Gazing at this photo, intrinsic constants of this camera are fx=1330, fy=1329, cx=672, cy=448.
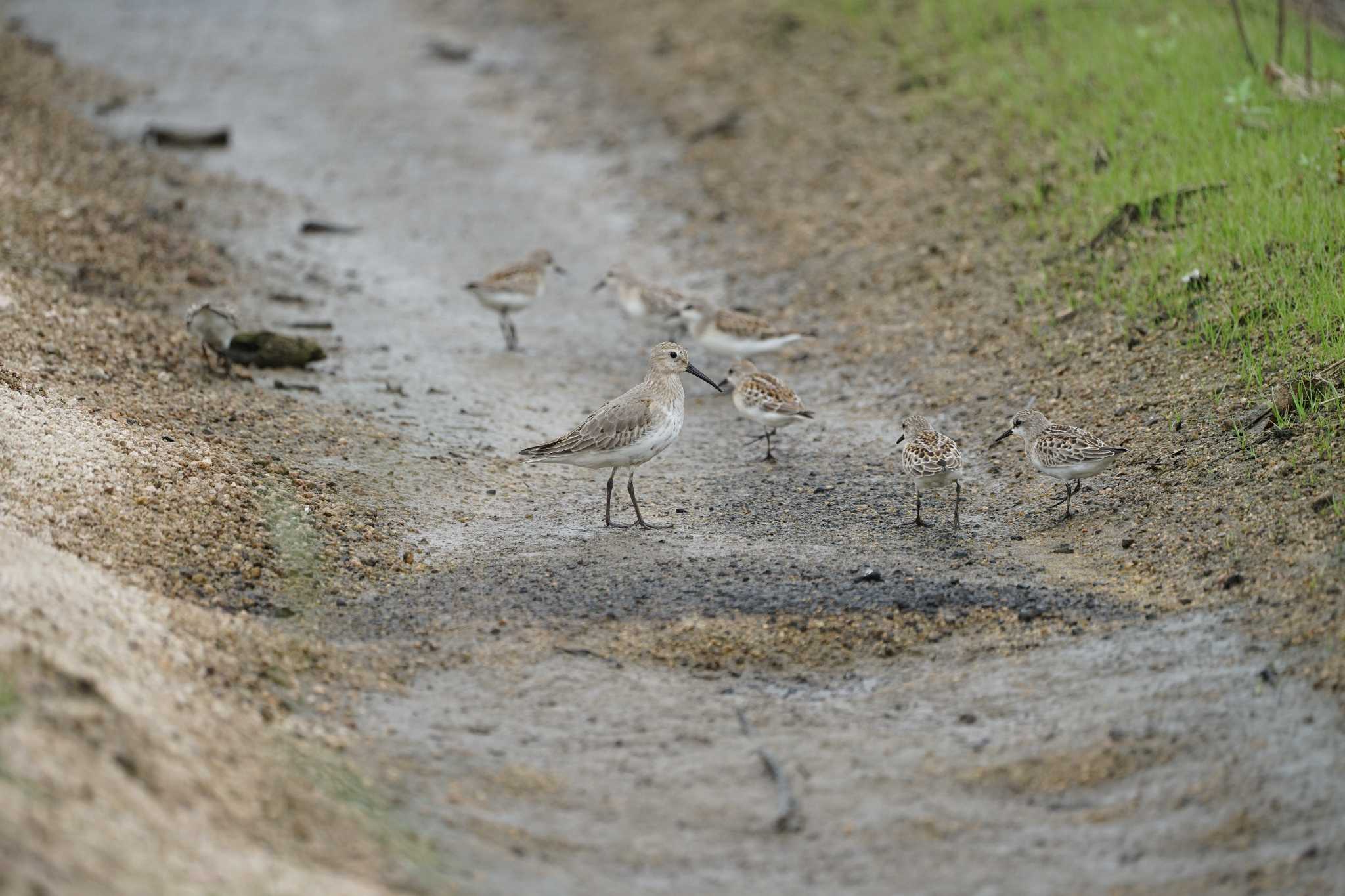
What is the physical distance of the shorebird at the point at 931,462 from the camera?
7.95 m

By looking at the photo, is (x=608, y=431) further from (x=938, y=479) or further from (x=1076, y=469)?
(x=1076, y=469)

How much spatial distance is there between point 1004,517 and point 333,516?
4109 millimetres

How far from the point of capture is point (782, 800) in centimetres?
545

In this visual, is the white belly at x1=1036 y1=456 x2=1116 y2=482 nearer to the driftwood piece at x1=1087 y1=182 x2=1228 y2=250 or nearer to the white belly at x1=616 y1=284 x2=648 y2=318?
the driftwood piece at x1=1087 y1=182 x2=1228 y2=250

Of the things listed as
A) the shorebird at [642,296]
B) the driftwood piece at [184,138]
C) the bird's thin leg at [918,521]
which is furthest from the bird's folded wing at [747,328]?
the driftwood piece at [184,138]

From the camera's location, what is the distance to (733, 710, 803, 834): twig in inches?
211

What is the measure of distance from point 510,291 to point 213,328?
9.44 ft

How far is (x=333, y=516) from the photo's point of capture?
797cm

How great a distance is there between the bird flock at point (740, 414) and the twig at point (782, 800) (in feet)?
9.07

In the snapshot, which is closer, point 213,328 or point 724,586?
point 724,586

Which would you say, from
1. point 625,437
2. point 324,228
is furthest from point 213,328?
point 324,228

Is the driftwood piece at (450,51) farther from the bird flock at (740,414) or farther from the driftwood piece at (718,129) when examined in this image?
the bird flock at (740,414)

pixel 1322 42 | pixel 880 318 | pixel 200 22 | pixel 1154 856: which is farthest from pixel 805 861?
pixel 200 22

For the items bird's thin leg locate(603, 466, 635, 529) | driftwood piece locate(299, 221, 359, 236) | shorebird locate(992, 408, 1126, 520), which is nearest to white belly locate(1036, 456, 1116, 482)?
shorebird locate(992, 408, 1126, 520)
